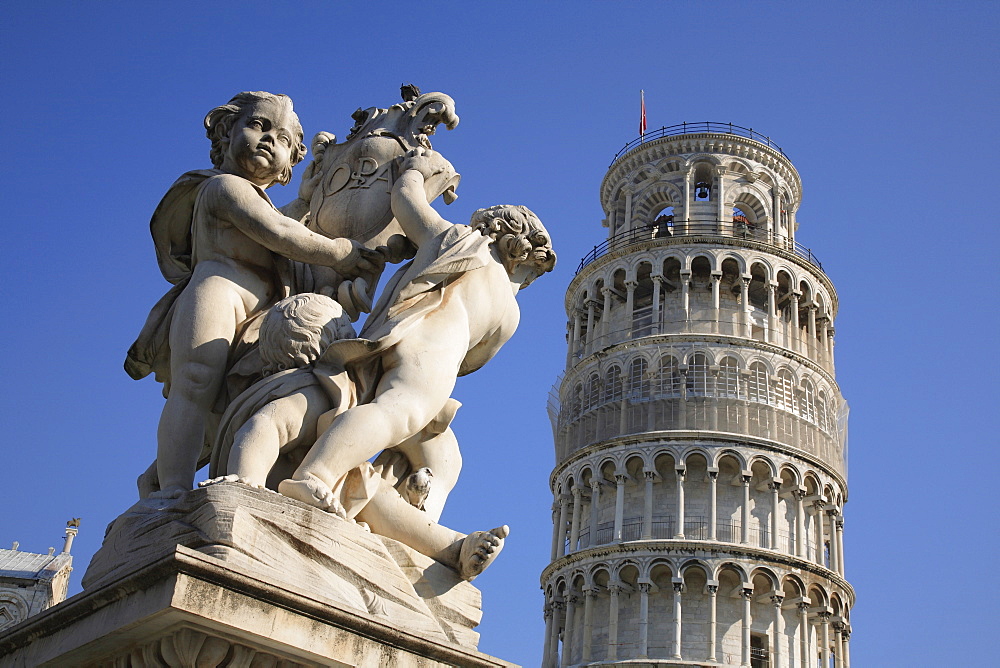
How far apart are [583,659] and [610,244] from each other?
1328 centimetres

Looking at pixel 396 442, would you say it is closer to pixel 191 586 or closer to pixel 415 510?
pixel 415 510

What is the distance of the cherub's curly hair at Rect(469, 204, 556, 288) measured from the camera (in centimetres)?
375

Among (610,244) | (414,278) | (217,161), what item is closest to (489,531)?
(414,278)

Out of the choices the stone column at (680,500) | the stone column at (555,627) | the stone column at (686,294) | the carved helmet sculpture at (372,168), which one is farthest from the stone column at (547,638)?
the carved helmet sculpture at (372,168)

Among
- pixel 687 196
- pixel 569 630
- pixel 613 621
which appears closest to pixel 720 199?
pixel 687 196

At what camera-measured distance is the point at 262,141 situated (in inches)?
142

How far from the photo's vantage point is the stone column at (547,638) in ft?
112

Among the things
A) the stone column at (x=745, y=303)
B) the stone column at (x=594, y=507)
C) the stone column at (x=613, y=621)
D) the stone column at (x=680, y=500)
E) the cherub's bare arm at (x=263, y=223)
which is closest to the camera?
the cherub's bare arm at (x=263, y=223)

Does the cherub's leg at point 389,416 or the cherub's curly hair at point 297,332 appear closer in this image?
the cherub's leg at point 389,416

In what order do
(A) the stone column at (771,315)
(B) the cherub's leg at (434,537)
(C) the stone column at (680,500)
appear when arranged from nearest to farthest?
(B) the cherub's leg at (434,537)
(C) the stone column at (680,500)
(A) the stone column at (771,315)

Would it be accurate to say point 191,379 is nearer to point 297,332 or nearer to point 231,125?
point 297,332

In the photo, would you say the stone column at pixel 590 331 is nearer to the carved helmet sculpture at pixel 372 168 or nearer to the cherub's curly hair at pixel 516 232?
the carved helmet sculpture at pixel 372 168

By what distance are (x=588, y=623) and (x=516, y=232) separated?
3025cm

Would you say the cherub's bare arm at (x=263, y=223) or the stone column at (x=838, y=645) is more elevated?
the stone column at (x=838, y=645)
